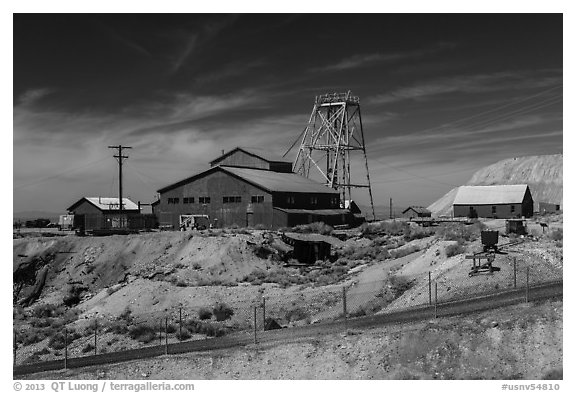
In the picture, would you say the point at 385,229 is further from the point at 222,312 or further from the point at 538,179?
the point at 538,179

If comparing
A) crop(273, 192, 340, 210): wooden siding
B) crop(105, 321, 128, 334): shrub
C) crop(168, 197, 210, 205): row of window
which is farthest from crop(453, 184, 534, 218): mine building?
crop(105, 321, 128, 334): shrub

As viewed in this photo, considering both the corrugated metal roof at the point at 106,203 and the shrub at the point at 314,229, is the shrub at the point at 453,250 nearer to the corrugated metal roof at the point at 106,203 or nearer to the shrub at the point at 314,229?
the shrub at the point at 314,229

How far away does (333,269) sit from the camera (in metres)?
40.6

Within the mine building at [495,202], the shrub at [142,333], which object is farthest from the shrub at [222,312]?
the mine building at [495,202]

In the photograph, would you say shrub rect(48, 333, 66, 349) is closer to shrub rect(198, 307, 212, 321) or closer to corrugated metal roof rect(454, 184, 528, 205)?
shrub rect(198, 307, 212, 321)

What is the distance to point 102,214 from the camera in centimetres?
6400

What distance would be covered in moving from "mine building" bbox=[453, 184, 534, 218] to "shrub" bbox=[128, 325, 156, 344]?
60.3 metres

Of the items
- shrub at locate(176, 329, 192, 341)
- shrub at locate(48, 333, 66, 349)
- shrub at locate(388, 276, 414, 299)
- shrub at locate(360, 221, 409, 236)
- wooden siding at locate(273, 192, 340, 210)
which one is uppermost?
wooden siding at locate(273, 192, 340, 210)

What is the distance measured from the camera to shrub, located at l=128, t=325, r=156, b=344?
27.3 m

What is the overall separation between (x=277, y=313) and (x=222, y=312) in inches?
114

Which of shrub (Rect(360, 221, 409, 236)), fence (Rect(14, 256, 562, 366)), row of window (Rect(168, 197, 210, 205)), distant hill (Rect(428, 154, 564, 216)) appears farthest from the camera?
distant hill (Rect(428, 154, 564, 216))

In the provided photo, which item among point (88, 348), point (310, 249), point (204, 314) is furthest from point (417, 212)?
point (88, 348)

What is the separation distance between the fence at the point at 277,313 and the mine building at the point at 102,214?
2743cm
